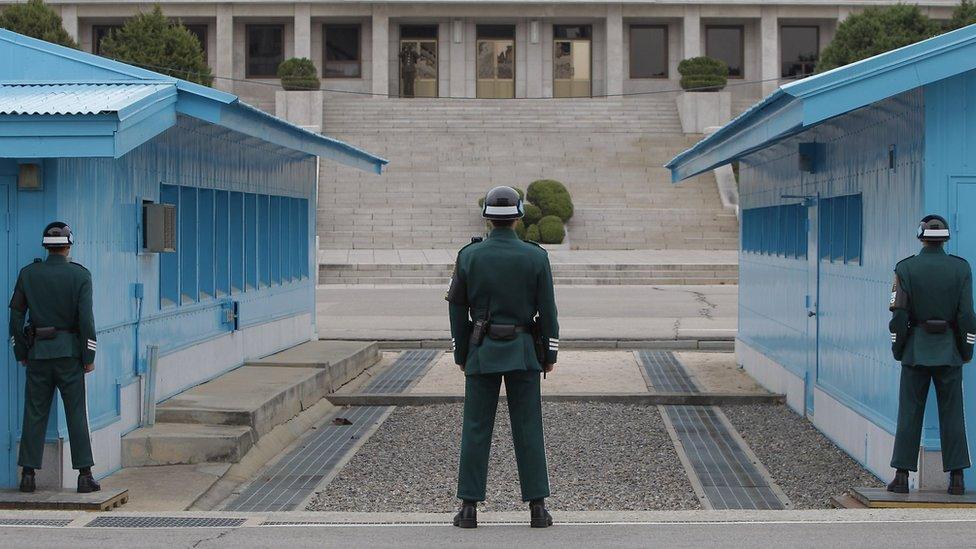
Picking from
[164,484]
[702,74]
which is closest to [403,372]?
[164,484]

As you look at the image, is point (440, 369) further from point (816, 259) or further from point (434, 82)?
point (434, 82)

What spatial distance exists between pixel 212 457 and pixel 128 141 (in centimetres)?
288

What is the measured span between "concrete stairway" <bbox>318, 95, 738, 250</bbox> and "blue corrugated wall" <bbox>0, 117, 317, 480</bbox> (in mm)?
22471

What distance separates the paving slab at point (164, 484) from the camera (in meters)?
8.98

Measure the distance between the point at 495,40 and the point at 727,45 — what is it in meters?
9.96

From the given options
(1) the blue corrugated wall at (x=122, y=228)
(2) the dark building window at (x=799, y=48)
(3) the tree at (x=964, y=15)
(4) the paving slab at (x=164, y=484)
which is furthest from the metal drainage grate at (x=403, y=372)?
(2) the dark building window at (x=799, y=48)

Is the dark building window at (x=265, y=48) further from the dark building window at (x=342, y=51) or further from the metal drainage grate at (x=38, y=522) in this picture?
the metal drainage grate at (x=38, y=522)

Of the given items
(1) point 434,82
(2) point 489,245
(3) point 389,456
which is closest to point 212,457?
(3) point 389,456

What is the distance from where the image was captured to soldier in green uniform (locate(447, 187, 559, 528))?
7336 millimetres

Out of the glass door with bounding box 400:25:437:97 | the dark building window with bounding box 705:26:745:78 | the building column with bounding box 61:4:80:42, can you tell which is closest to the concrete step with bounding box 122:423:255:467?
the glass door with bounding box 400:25:437:97

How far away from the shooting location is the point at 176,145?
1155cm

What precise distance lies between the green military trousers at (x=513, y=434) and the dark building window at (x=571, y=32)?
161 ft

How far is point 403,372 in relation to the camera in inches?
657

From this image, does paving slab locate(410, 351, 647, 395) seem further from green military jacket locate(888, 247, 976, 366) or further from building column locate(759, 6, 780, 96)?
building column locate(759, 6, 780, 96)
